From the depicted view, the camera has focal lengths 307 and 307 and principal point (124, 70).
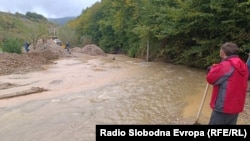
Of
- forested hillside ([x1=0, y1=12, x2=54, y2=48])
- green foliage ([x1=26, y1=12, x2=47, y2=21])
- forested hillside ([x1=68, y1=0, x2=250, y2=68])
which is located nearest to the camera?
forested hillside ([x1=68, y1=0, x2=250, y2=68])

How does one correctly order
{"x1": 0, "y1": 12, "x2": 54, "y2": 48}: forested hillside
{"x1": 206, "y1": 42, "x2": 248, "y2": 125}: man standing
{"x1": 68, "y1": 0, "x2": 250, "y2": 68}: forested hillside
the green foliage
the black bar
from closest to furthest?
{"x1": 206, "y1": 42, "x2": 248, "y2": 125}: man standing < the black bar < {"x1": 68, "y1": 0, "x2": 250, "y2": 68}: forested hillside < {"x1": 0, "y1": 12, "x2": 54, "y2": 48}: forested hillside < the green foliage

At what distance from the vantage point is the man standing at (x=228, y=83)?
3902 millimetres

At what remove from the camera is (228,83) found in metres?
3.93

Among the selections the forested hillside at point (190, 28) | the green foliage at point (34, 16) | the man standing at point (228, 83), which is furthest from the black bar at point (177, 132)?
the green foliage at point (34, 16)

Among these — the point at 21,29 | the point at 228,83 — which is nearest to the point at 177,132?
the point at 228,83

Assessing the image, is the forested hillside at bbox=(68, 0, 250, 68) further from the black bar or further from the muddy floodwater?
the black bar

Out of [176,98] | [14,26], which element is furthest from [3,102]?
[14,26]

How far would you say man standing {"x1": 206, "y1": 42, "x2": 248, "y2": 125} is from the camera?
390 cm

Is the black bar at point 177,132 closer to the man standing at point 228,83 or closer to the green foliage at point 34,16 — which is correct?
the man standing at point 228,83

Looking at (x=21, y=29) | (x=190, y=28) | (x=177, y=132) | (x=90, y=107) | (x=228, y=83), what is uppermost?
(x=21, y=29)

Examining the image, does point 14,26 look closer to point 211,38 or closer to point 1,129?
point 211,38

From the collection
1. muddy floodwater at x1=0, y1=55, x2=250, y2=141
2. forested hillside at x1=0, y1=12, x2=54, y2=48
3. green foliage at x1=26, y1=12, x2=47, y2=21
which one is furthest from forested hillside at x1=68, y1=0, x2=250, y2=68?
green foliage at x1=26, y1=12, x2=47, y2=21

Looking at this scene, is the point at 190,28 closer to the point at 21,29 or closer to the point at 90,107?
the point at 90,107

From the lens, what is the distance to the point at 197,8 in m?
17.5
